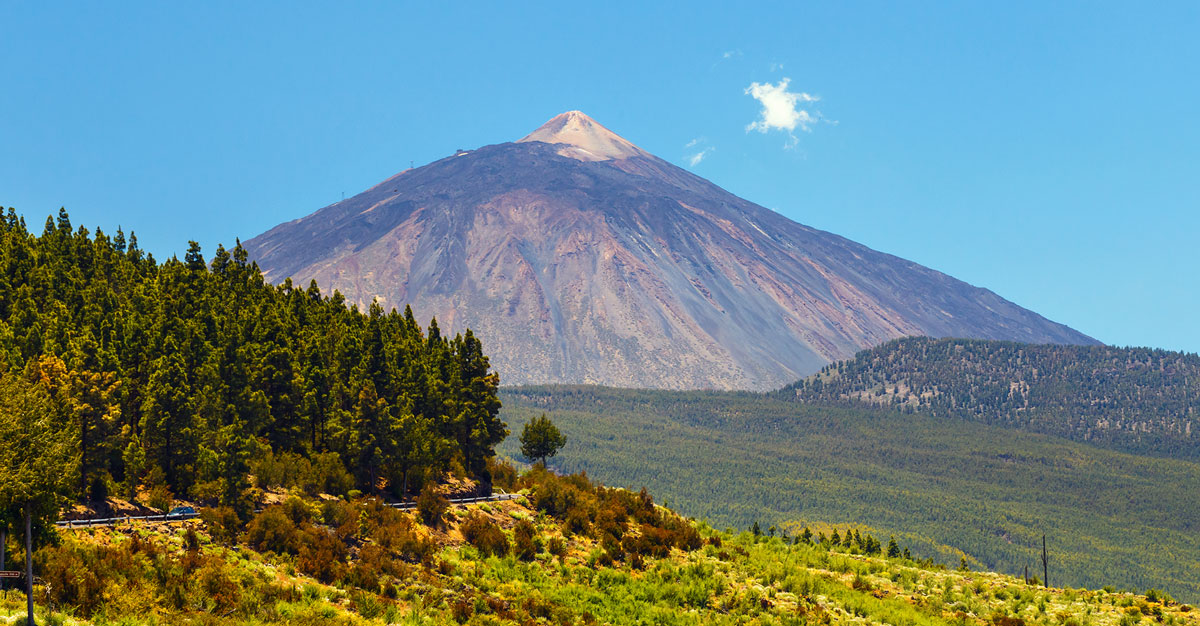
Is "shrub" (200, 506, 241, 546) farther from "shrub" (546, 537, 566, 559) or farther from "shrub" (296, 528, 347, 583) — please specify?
"shrub" (546, 537, 566, 559)

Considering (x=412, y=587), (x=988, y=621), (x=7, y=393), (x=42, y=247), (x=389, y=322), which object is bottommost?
(x=988, y=621)

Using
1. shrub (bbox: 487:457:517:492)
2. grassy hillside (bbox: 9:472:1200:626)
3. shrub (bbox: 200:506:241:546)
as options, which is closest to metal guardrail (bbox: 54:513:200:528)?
grassy hillside (bbox: 9:472:1200:626)

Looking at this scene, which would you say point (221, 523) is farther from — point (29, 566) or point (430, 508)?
point (29, 566)

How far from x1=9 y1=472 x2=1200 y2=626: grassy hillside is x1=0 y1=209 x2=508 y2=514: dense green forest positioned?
5060 millimetres

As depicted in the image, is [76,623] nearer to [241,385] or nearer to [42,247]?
[241,385]

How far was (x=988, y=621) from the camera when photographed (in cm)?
5322

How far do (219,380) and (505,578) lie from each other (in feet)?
74.4

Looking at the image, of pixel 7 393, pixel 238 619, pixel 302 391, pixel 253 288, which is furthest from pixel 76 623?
pixel 253 288

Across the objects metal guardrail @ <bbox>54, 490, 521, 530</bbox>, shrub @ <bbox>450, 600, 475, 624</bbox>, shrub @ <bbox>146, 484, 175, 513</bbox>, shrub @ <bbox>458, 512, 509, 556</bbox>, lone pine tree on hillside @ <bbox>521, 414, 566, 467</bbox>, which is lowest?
shrub @ <bbox>450, 600, 475, 624</bbox>

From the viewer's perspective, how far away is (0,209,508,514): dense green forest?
2048 inches

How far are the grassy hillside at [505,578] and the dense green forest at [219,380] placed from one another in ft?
16.6

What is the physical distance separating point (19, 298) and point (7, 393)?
3306 centimetres

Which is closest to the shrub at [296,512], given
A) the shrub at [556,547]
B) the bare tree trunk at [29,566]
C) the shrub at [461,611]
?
the shrub at [461,611]

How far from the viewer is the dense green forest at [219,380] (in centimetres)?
5203
